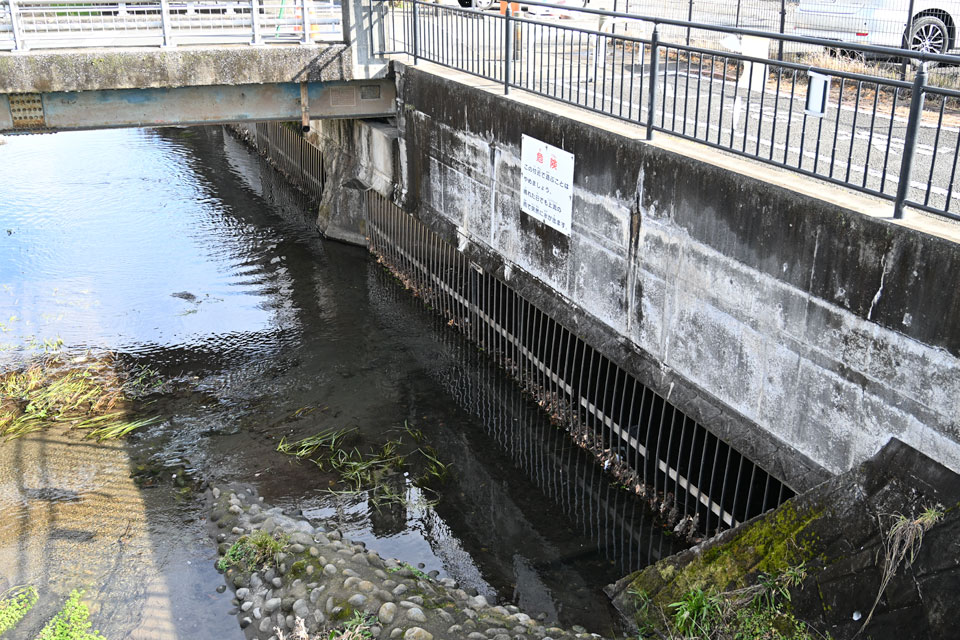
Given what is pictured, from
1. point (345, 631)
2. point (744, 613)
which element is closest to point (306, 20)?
point (345, 631)

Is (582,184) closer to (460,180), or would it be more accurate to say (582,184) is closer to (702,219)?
(702,219)

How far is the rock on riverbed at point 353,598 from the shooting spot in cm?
663

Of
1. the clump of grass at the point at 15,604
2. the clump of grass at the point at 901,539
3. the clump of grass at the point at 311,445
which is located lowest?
the clump of grass at the point at 311,445

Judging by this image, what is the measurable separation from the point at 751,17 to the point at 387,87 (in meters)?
7.34

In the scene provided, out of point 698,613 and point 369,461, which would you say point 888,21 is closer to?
point 369,461

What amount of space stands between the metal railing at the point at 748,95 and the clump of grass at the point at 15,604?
6.92 metres

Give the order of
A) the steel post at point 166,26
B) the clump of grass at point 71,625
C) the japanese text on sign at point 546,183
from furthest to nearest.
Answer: the steel post at point 166,26, the japanese text on sign at point 546,183, the clump of grass at point 71,625

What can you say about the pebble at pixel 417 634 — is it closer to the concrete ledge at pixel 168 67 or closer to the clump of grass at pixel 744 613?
the clump of grass at pixel 744 613

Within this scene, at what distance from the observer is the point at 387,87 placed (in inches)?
552

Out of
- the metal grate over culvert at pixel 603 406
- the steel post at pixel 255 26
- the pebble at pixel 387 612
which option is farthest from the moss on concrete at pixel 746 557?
the steel post at pixel 255 26

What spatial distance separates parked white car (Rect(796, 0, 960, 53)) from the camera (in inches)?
512

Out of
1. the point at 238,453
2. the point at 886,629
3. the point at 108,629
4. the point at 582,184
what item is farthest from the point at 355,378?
the point at 886,629

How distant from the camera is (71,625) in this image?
6.90 m

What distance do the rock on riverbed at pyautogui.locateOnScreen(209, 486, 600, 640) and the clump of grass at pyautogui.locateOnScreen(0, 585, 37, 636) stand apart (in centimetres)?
160
